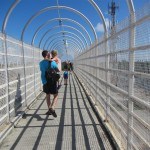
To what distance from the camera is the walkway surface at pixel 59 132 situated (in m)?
5.32

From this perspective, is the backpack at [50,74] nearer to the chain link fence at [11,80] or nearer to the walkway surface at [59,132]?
the chain link fence at [11,80]

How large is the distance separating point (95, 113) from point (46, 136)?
2558mm

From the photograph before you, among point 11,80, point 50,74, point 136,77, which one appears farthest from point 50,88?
point 136,77

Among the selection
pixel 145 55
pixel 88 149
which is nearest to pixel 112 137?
pixel 88 149

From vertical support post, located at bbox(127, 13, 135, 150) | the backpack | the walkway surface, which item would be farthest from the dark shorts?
vertical support post, located at bbox(127, 13, 135, 150)

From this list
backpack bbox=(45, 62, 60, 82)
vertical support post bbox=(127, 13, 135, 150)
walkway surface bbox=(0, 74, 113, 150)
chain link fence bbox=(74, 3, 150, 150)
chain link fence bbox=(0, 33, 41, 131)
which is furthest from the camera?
backpack bbox=(45, 62, 60, 82)

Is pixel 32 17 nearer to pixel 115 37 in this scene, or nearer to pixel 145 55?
pixel 115 37

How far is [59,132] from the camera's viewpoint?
20.3 feet

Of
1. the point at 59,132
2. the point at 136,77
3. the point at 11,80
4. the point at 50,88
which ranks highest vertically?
the point at 136,77

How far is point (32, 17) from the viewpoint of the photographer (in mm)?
10211

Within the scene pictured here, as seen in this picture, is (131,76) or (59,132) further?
(59,132)

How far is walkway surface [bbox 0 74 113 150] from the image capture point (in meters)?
5.32

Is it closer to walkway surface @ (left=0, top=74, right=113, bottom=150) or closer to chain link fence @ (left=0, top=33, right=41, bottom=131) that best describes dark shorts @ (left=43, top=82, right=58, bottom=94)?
walkway surface @ (left=0, top=74, right=113, bottom=150)

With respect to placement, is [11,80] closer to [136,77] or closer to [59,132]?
[59,132]
